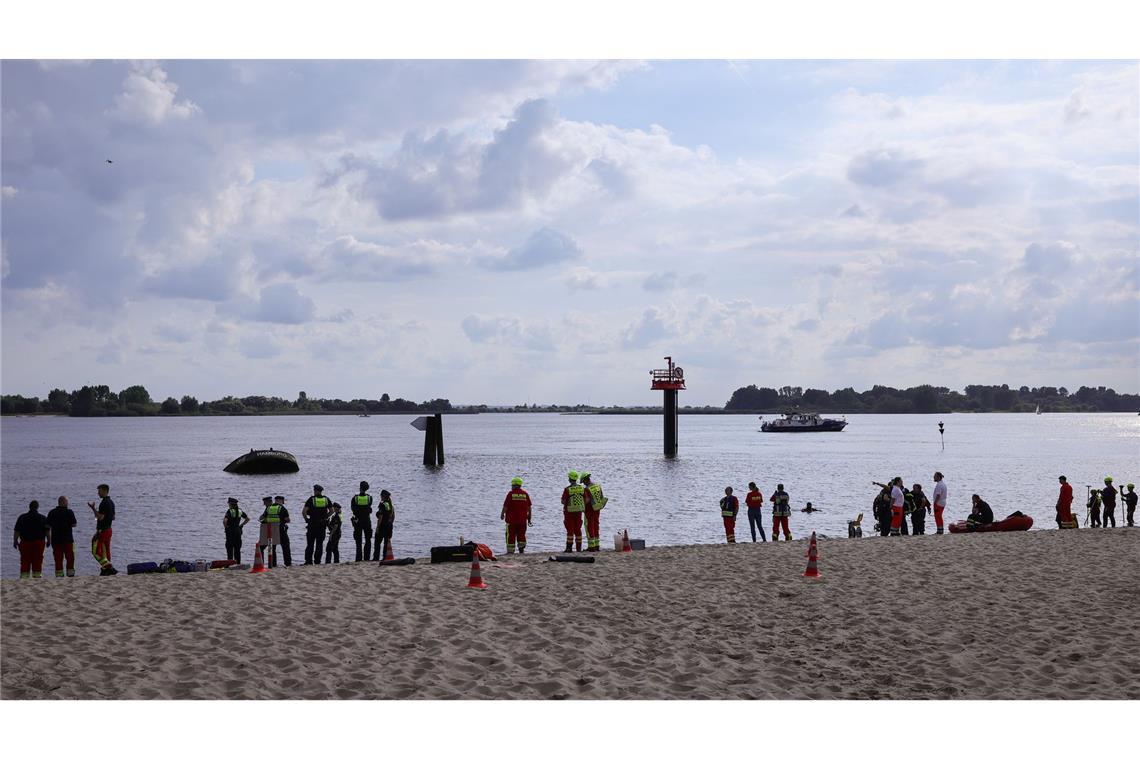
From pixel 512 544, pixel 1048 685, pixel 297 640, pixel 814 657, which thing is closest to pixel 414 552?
pixel 512 544

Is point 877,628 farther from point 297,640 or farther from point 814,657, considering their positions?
point 297,640

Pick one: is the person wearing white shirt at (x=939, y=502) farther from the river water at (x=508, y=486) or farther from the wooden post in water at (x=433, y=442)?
the wooden post in water at (x=433, y=442)

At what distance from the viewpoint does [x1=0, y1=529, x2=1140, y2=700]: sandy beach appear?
8.90 m

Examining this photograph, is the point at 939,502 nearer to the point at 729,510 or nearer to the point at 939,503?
the point at 939,503

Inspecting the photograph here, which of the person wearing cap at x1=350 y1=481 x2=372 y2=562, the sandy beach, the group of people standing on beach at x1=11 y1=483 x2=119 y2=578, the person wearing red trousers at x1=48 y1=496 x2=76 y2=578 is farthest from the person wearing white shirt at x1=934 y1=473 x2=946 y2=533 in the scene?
the person wearing red trousers at x1=48 y1=496 x2=76 y2=578

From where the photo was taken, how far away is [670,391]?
83.6 metres

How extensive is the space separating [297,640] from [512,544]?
9178 mm

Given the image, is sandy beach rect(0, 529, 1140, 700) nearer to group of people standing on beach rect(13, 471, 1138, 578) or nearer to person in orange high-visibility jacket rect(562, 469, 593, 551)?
group of people standing on beach rect(13, 471, 1138, 578)

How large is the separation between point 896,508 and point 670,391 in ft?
197

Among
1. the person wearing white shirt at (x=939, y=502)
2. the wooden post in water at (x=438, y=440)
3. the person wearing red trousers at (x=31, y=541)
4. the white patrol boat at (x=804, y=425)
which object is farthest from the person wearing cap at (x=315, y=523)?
the white patrol boat at (x=804, y=425)

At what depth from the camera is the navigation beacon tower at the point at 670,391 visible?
81125 mm

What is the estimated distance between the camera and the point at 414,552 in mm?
28438

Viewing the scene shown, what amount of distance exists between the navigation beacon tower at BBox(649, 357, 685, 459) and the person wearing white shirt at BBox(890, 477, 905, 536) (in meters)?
56.5

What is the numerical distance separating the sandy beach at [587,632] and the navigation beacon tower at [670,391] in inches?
2532
